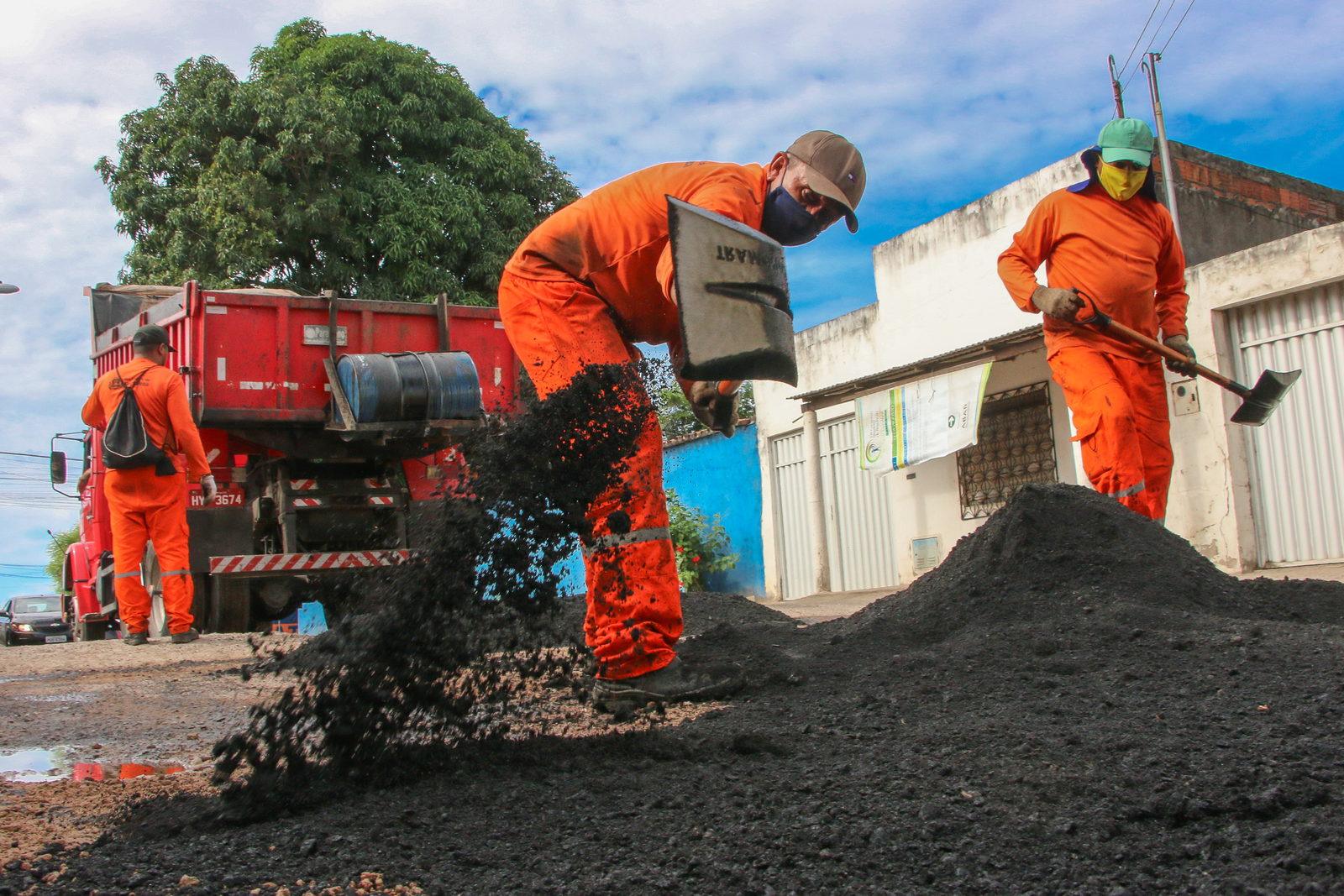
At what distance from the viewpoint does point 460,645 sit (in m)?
2.12

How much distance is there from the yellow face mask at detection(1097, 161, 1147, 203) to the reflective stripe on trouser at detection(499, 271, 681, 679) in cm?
270

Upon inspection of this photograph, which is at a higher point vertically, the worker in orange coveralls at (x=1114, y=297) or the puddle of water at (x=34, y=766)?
the worker in orange coveralls at (x=1114, y=297)

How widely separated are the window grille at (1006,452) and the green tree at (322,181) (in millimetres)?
8098

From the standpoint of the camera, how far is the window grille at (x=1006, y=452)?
32.3 ft

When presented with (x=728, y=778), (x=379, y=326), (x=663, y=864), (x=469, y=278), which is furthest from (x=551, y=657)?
(x=469, y=278)

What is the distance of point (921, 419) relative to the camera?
33.1ft

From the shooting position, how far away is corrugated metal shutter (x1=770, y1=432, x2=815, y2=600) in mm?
13258

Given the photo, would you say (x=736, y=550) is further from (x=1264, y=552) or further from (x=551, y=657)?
(x=551, y=657)

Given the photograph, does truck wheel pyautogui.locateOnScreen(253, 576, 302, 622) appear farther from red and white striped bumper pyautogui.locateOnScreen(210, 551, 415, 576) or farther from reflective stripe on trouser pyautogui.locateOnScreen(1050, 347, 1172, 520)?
reflective stripe on trouser pyautogui.locateOnScreen(1050, 347, 1172, 520)

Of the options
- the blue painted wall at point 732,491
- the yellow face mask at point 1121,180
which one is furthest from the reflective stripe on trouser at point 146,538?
the blue painted wall at point 732,491

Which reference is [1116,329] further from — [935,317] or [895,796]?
[935,317]

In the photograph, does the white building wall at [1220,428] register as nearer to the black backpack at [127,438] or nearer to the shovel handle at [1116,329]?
the shovel handle at [1116,329]

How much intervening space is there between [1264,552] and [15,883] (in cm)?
840

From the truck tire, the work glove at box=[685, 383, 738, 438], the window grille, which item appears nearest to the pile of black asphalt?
the work glove at box=[685, 383, 738, 438]
